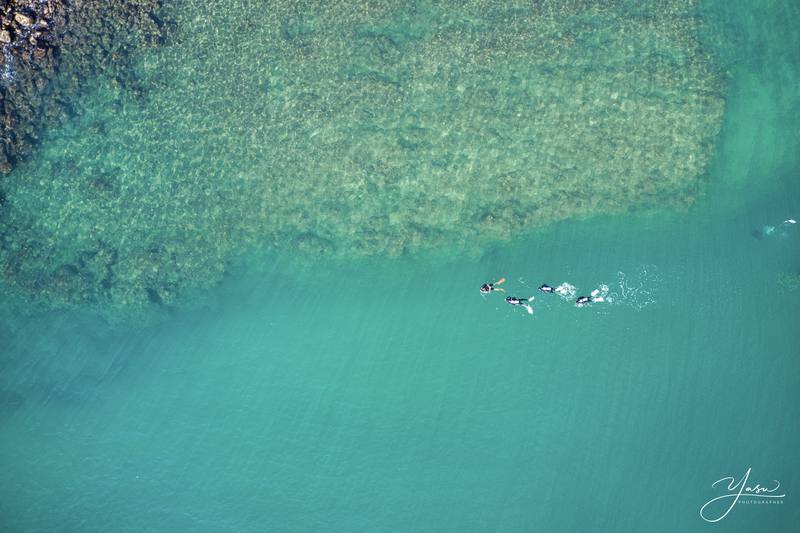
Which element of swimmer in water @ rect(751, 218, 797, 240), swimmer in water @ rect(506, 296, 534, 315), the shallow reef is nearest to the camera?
swimmer in water @ rect(506, 296, 534, 315)

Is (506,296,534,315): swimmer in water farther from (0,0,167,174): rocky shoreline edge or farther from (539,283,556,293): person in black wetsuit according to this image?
(0,0,167,174): rocky shoreline edge

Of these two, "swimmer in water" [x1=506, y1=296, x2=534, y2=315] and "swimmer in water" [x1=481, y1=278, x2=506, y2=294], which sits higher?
"swimmer in water" [x1=481, y1=278, x2=506, y2=294]

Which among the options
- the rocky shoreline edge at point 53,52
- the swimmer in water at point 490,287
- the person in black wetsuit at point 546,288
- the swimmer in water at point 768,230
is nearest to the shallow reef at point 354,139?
the rocky shoreline edge at point 53,52

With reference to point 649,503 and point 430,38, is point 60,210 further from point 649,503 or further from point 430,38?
point 649,503

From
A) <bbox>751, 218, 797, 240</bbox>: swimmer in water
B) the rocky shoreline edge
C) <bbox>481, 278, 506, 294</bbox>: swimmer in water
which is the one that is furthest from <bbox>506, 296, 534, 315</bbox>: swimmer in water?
the rocky shoreline edge

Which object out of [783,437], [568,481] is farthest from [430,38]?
[783,437]
